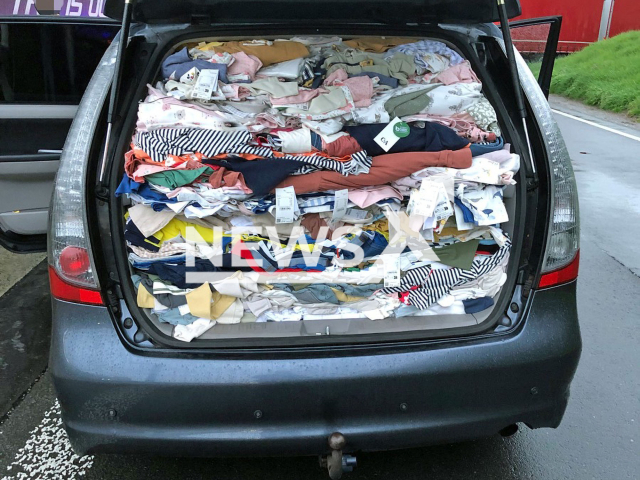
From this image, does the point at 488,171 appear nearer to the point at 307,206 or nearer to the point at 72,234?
the point at 307,206

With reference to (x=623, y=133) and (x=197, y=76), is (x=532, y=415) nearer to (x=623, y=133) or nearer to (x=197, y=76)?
(x=197, y=76)

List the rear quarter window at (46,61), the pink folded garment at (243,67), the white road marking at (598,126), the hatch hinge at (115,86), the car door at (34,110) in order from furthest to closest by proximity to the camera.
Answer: the white road marking at (598,126), the rear quarter window at (46,61), the car door at (34,110), the pink folded garment at (243,67), the hatch hinge at (115,86)

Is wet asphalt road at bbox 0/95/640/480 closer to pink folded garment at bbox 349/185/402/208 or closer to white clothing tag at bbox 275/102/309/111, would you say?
pink folded garment at bbox 349/185/402/208

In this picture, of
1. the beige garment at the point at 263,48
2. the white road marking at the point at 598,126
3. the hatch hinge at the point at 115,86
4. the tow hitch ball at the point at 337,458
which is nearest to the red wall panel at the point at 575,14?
the white road marking at the point at 598,126

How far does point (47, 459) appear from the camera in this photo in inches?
95.0

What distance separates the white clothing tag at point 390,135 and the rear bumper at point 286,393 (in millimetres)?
770

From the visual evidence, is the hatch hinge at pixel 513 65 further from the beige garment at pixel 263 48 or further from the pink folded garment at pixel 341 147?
the beige garment at pixel 263 48

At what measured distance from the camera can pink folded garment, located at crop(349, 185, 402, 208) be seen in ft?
7.03

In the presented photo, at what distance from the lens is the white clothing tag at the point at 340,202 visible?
2.11 m

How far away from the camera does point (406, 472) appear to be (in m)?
2.36

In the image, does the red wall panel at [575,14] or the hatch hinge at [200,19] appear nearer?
the hatch hinge at [200,19]

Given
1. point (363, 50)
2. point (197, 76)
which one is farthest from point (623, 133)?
point (197, 76)

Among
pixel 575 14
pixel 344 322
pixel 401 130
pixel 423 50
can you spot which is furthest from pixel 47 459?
pixel 575 14

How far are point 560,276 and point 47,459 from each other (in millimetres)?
2115
